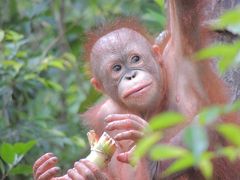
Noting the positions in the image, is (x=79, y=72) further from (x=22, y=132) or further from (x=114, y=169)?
(x=114, y=169)

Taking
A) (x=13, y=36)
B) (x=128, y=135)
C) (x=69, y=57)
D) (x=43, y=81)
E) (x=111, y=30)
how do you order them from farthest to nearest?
(x=69, y=57)
(x=43, y=81)
(x=13, y=36)
(x=111, y=30)
(x=128, y=135)

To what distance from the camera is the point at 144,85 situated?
8.79 ft

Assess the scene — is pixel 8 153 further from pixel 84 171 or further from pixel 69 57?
pixel 69 57

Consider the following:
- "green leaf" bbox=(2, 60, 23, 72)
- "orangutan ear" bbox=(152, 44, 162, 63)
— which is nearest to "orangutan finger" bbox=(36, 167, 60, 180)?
"orangutan ear" bbox=(152, 44, 162, 63)

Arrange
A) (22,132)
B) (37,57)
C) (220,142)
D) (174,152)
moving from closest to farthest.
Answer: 1. (174,152)
2. (220,142)
3. (22,132)
4. (37,57)

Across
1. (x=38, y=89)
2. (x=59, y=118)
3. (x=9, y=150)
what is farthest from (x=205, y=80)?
(x=59, y=118)

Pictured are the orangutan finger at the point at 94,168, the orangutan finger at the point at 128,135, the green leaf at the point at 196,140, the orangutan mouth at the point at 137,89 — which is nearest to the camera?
the green leaf at the point at 196,140

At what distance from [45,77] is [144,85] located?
194 centimetres

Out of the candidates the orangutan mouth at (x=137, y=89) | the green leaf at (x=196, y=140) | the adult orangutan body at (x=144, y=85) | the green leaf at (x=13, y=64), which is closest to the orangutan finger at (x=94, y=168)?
the adult orangutan body at (x=144, y=85)

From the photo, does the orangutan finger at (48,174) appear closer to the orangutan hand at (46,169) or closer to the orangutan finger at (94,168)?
the orangutan hand at (46,169)

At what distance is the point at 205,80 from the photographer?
2.58 m

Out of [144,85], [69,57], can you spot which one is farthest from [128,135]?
[69,57]

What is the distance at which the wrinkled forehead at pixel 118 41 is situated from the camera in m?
3.00

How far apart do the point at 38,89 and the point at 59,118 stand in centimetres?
62
